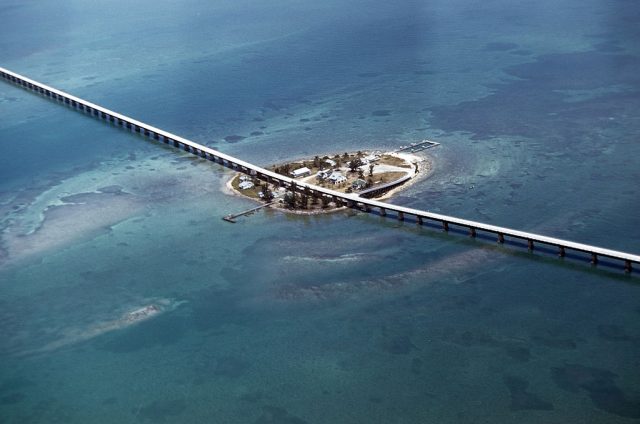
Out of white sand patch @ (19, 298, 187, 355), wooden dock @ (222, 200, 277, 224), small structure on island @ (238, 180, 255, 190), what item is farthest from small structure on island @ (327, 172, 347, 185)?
white sand patch @ (19, 298, 187, 355)

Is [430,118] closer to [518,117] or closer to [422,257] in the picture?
[518,117]

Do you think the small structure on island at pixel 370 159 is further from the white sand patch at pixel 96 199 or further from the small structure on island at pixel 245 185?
the white sand patch at pixel 96 199

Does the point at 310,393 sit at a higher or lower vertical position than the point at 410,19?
lower

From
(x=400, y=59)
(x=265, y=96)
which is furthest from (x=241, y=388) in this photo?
(x=400, y=59)

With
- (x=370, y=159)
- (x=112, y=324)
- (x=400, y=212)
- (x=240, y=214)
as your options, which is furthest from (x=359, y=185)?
(x=112, y=324)

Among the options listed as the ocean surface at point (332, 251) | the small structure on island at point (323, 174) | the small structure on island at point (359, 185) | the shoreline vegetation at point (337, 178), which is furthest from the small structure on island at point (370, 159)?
the small structure on island at point (359, 185)

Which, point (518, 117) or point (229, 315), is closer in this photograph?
point (229, 315)

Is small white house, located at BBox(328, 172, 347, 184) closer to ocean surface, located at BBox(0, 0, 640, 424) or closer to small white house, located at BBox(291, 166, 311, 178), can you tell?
small white house, located at BBox(291, 166, 311, 178)
